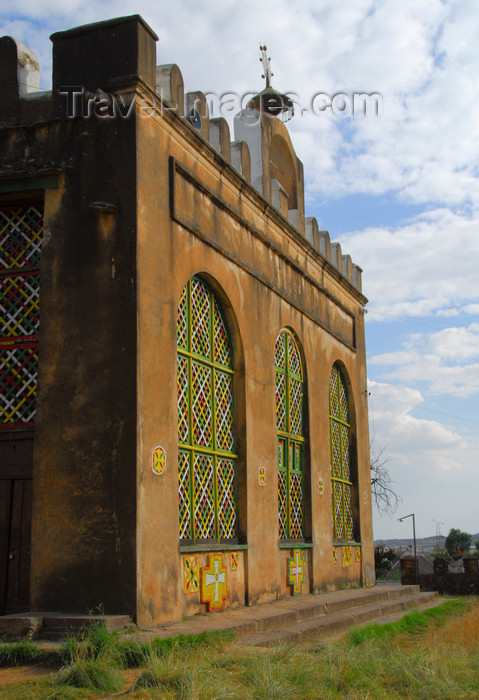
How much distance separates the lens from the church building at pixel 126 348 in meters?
7.55

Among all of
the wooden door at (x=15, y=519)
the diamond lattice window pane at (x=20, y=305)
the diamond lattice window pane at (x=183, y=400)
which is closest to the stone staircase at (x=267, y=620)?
the wooden door at (x=15, y=519)

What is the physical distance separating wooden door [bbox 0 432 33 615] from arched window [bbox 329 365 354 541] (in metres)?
7.75

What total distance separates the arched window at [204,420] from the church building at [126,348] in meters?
0.03

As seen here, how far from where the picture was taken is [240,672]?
5867mm

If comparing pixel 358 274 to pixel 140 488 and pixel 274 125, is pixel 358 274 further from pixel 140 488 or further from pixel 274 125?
pixel 140 488

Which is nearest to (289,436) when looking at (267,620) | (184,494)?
(184,494)

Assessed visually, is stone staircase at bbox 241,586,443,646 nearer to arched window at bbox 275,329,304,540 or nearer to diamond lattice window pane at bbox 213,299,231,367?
arched window at bbox 275,329,304,540

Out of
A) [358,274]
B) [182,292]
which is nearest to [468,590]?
[358,274]

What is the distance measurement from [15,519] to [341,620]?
400cm

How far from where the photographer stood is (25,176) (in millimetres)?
8289

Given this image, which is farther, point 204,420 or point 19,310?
point 204,420

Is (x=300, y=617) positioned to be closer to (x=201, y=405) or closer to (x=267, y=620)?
(x=267, y=620)

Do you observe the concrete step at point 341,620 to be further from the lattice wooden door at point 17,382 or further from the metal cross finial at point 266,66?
the metal cross finial at point 266,66

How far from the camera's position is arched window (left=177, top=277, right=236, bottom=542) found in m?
8.89
